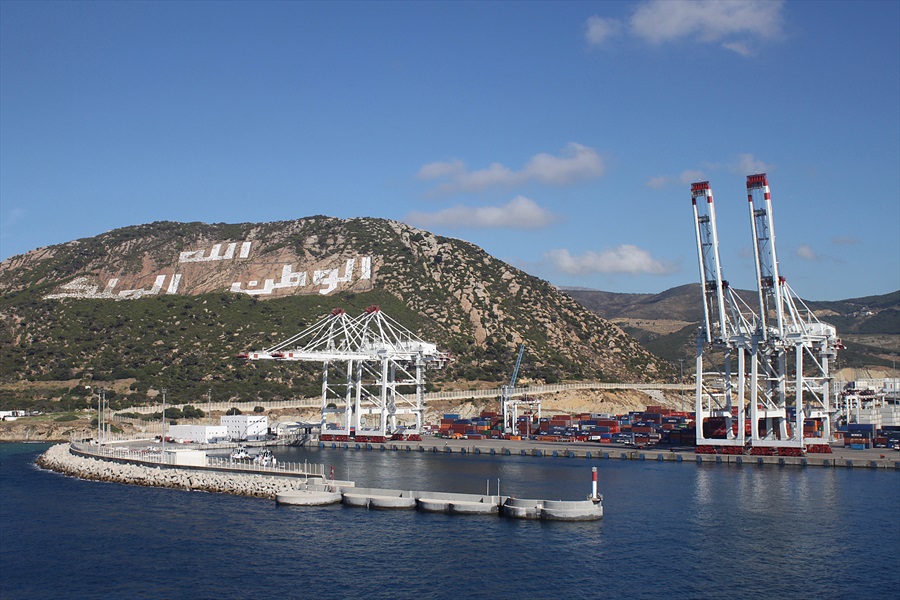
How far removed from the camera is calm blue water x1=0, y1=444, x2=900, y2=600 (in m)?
33.9

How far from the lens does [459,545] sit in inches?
1591

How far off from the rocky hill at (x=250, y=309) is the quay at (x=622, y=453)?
113ft

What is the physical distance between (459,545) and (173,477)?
2755 centimetres

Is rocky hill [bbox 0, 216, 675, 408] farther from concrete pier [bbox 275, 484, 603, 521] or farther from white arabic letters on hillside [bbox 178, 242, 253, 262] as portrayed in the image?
concrete pier [bbox 275, 484, 603, 521]

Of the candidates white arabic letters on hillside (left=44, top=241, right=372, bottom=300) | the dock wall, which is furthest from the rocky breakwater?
white arabic letters on hillside (left=44, top=241, right=372, bottom=300)

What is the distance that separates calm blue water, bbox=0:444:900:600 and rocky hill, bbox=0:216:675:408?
6703 cm

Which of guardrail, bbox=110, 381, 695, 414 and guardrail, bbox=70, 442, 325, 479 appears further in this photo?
guardrail, bbox=110, 381, 695, 414

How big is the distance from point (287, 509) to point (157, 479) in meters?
15.2

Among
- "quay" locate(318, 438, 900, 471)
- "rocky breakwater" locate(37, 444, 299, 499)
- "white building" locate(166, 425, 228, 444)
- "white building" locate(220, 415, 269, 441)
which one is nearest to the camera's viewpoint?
"rocky breakwater" locate(37, 444, 299, 499)

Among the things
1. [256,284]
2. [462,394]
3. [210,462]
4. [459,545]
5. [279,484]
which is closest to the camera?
[459,545]

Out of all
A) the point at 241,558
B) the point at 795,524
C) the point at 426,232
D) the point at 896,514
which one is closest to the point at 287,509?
the point at 241,558

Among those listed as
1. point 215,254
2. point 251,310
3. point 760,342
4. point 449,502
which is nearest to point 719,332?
point 760,342

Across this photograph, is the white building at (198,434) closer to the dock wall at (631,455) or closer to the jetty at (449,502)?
the dock wall at (631,455)

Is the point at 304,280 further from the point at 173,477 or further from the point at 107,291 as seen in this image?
the point at 173,477
